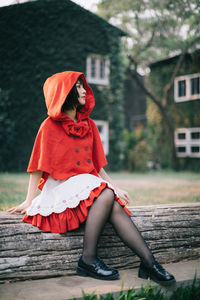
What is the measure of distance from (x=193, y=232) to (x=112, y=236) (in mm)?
751

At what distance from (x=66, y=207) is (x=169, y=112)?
9.71 metres

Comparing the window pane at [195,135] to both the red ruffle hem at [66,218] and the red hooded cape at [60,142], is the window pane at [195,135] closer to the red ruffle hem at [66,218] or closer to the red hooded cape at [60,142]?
the red hooded cape at [60,142]

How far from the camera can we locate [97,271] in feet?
6.29

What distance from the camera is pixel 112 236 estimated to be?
7.29ft

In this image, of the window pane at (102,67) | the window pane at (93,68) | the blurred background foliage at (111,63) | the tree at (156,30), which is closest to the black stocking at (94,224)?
the tree at (156,30)

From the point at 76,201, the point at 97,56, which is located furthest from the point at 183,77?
the point at 76,201

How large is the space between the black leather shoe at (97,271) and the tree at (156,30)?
4.51 metres

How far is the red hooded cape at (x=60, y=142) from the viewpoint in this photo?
2.19 meters

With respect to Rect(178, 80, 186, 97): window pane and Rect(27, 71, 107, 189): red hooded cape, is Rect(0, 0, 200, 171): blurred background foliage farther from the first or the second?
Rect(27, 71, 107, 189): red hooded cape

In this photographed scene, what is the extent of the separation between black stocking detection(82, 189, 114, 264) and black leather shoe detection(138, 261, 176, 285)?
0.35 metres

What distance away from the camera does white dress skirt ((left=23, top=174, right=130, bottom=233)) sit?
79.6 inches

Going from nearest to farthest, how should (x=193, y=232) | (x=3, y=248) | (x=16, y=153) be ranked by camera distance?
(x=3, y=248), (x=193, y=232), (x=16, y=153)

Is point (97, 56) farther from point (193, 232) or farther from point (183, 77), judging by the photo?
point (193, 232)

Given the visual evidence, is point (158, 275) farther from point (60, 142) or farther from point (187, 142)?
point (187, 142)
